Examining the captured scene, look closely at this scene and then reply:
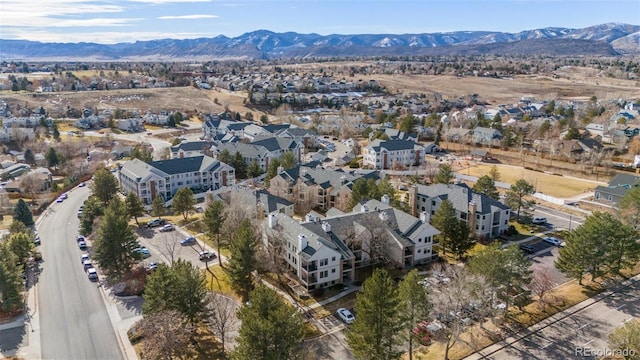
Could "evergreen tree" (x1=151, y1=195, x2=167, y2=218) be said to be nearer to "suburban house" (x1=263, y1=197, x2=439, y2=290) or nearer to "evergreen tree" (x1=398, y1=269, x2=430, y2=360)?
"suburban house" (x1=263, y1=197, x2=439, y2=290)

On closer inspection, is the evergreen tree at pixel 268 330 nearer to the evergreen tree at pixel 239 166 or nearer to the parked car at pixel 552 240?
the parked car at pixel 552 240

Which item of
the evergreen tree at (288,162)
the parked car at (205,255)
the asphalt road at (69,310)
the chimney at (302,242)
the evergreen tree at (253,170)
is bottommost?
the asphalt road at (69,310)

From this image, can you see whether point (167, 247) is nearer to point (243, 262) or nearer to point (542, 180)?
point (243, 262)

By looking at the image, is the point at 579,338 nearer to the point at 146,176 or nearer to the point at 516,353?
the point at 516,353

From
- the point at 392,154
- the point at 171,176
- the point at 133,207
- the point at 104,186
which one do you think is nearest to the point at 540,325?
the point at 133,207

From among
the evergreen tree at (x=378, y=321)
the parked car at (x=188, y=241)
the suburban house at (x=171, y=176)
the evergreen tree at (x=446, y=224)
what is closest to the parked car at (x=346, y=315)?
the evergreen tree at (x=378, y=321)

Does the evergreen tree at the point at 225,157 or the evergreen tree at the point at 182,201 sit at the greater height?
the evergreen tree at the point at 225,157

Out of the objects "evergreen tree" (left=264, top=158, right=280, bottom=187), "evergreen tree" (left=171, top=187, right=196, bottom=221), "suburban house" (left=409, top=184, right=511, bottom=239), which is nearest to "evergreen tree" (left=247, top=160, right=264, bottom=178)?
"evergreen tree" (left=264, top=158, right=280, bottom=187)

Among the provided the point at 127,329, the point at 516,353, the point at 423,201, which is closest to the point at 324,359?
the point at 516,353
